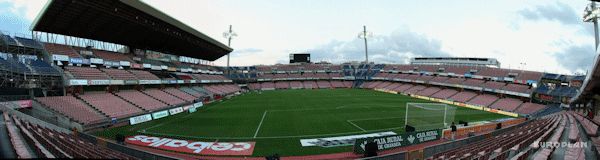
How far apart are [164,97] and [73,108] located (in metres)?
14.5

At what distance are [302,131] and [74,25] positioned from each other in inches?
1153

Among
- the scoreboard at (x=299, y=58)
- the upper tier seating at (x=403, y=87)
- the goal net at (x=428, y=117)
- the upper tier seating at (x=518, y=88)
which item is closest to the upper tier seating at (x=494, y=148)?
the goal net at (x=428, y=117)

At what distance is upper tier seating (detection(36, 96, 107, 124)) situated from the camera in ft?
85.0

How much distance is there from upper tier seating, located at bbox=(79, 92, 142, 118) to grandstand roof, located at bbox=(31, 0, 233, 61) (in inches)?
328

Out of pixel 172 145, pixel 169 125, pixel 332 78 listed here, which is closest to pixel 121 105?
pixel 169 125

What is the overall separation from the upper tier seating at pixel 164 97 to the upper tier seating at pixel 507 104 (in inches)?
1874

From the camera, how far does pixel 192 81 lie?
5703 centimetres

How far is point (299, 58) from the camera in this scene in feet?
340

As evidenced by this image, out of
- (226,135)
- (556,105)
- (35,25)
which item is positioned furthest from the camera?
(556,105)

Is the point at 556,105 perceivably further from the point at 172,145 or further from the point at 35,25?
the point at 35,25

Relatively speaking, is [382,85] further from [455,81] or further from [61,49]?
[61,49]

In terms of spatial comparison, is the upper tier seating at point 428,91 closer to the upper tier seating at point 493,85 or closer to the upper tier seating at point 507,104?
the upper tier seating at point 493,85

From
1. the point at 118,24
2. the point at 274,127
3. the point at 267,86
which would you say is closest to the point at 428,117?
the point at 274,127

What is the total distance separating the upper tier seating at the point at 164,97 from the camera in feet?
132
